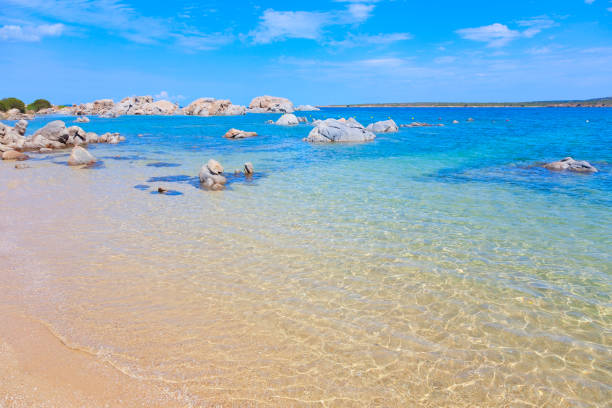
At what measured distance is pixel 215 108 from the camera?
138 metres

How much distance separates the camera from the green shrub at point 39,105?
12938cm

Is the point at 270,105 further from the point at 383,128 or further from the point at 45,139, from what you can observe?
the point at 45,139

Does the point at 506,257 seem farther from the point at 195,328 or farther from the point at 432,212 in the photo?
the point at 195,328

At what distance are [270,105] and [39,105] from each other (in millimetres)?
93075

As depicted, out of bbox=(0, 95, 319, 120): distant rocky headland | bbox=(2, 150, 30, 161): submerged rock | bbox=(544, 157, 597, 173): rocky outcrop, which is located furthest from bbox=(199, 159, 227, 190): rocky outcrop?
bbox=(0, 95, 319, 120): distant rocky headland

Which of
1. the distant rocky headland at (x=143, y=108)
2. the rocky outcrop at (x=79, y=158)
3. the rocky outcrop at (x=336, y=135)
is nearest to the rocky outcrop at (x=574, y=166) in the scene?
the rocky outcrop at (x=336, y=135)

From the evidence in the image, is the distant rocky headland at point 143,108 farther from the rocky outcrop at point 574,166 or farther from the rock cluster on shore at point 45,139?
the rocky outcrop at point 574,166

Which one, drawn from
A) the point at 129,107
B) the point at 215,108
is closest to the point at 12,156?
the point at 215,108

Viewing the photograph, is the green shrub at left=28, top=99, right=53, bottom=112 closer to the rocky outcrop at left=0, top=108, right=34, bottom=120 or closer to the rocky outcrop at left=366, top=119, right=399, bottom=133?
the rocky outcrop at left=0, top=108, right=34, bottom=120

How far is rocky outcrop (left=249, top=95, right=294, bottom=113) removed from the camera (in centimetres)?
16685

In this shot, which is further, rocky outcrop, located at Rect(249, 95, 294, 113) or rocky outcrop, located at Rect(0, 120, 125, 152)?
rocky outcrop, located at Rect(249, 95, 294, 113)

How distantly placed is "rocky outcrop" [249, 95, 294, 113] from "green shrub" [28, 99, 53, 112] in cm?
8425

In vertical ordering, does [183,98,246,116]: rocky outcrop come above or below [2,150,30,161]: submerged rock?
above

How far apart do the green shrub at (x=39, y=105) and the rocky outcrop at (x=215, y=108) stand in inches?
2051
